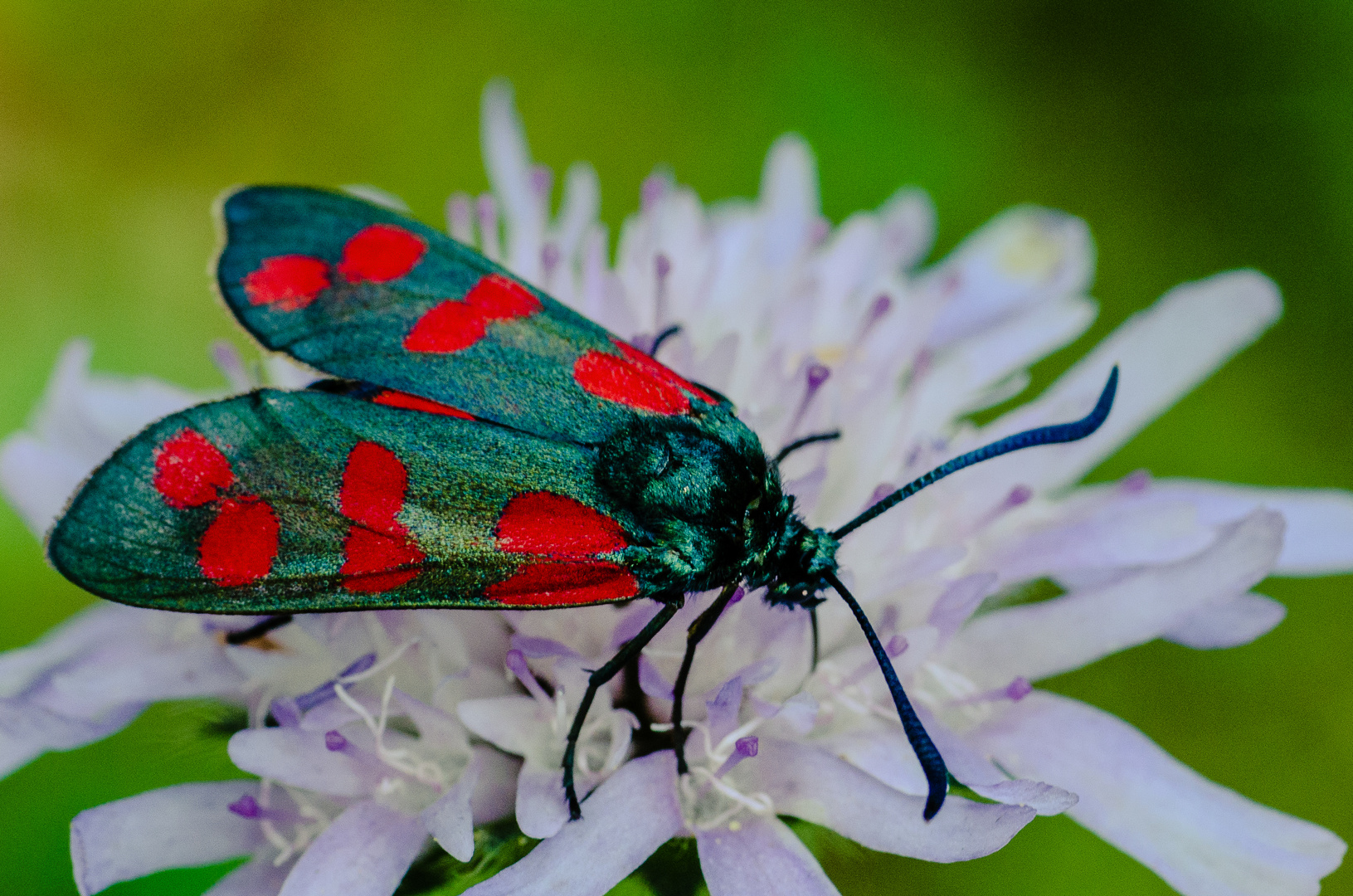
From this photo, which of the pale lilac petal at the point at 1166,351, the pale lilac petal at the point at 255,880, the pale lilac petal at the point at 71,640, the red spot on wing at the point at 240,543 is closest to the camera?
the red spot on wing at the point at 240,543

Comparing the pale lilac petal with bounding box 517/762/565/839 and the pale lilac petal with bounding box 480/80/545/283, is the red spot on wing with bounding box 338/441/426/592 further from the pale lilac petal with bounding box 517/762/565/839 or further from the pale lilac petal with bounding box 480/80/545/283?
the pale lilac petal with bounding box 480/80/545/283

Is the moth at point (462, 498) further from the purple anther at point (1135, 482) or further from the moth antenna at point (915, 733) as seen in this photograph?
the purple anther at point (1135, 482)

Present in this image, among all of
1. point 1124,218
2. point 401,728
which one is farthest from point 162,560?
point 1124,218

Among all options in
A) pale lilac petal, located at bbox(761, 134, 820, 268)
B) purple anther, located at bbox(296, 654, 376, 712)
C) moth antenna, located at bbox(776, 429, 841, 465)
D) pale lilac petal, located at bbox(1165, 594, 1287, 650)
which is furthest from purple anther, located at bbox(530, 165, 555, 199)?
pale lilac petal, located at bbox(1165, 594, 1287, 650)

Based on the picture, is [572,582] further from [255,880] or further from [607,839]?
[255,880]

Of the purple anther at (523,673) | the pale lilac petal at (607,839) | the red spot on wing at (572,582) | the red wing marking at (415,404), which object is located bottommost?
the pale lilac petal at (607,839)

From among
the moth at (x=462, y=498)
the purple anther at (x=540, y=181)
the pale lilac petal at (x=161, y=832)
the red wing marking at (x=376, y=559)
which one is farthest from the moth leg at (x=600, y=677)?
the purple anther at (x=540, y=181)

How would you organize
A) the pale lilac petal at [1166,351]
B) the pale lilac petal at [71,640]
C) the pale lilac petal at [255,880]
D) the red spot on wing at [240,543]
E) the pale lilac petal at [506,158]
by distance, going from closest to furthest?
the red spot on wing at [240,543] → the pale lilac petal at [255,880] → the pale lilac petal at [71,640] → the pale lilac petal at [1166,351] → the pale lilac petal at [506,158]
